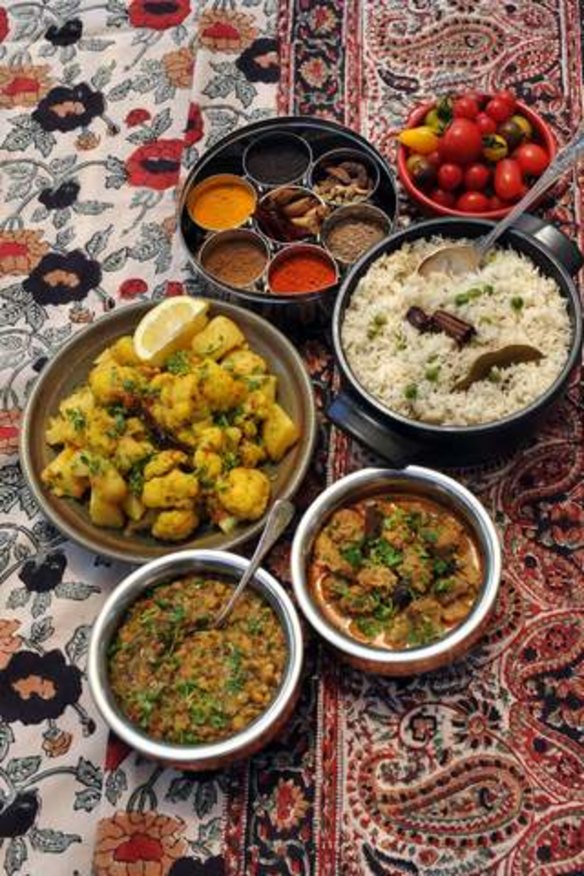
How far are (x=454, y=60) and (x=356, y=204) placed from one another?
2.06 ft

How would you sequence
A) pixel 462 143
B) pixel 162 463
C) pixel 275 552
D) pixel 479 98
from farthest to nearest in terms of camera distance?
pixel 479 98 < pixel 462 143 < pixel 275 552 < pixel 162 463

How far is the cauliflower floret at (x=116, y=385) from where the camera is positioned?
5.99 ft

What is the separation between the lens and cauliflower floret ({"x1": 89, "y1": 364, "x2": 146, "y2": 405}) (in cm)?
183

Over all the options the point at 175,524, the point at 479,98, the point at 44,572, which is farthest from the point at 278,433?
the point at 479,98

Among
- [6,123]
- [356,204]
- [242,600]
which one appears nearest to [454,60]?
[356,204]

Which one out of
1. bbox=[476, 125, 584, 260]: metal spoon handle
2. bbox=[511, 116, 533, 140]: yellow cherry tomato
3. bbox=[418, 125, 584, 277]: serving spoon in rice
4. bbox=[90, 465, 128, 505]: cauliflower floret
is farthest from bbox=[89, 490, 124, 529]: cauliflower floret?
bbox=[511, 116, 533, 140]: yellow cherry tomato

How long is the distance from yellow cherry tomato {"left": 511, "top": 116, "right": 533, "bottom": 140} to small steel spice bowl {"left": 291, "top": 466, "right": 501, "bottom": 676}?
3.00ft

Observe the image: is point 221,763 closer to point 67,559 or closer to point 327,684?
point 327,684

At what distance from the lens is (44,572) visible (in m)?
1.92

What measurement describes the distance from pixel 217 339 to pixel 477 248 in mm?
547

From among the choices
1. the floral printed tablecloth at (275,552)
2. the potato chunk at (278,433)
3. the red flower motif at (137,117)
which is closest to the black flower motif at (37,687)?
the floral printed tablecloth at (275,552)

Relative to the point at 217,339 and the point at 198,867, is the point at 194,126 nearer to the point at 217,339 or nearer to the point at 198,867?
the point at 217,339

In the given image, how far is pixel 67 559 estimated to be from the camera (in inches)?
75.8

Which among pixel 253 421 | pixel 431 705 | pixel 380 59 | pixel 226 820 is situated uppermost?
pixel 380 59
